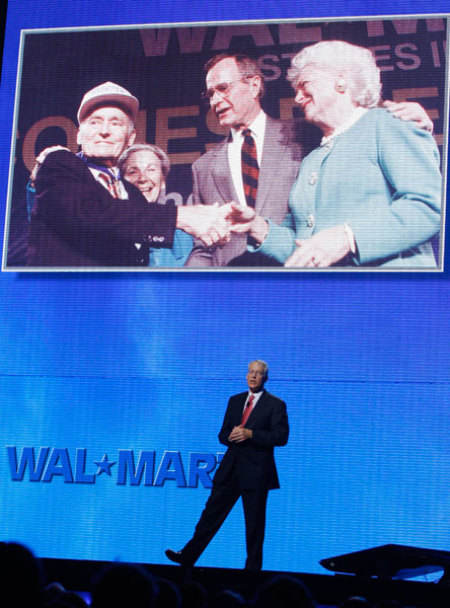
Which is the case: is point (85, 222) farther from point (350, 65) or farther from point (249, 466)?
point (249, 466)

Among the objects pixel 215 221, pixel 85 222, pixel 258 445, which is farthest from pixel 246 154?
pixel 258 445

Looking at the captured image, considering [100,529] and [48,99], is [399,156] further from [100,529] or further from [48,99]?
[100,529]

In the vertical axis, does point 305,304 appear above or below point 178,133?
below

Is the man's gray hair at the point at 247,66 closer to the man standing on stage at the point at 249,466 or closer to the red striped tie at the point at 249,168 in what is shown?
the red striped tie at the point at 249,168

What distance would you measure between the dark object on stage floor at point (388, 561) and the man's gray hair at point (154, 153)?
3021mm

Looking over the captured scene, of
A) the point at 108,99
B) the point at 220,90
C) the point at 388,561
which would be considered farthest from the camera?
the point at 108,99

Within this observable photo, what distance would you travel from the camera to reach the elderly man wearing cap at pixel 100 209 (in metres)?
6.26

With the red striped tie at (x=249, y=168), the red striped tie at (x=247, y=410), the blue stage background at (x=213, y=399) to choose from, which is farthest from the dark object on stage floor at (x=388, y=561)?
the red striped tie at (x=249, y=168)

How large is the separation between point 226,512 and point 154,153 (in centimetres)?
253

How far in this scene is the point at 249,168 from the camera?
622cm

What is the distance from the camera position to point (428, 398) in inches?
231

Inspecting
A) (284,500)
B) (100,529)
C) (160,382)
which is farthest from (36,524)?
(284,500)

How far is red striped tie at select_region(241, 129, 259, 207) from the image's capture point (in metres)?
6.18

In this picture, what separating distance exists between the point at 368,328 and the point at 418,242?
633 millimetres
